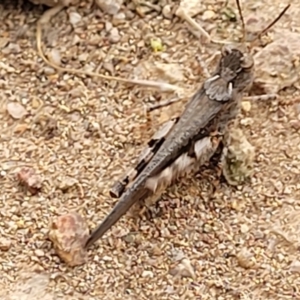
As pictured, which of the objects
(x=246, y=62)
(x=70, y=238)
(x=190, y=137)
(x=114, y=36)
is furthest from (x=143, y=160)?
(x=114, y=36)

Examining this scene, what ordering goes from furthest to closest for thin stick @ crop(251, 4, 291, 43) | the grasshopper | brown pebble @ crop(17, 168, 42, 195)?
thin stick @ crop(251, 4, 291, 43)
brown pebble @ crop(17, 168, 42, 195)
the grasshopper

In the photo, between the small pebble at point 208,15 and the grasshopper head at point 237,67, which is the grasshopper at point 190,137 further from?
the small pebble at point 208,15

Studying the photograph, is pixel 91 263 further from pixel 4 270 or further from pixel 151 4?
pixel 151 4

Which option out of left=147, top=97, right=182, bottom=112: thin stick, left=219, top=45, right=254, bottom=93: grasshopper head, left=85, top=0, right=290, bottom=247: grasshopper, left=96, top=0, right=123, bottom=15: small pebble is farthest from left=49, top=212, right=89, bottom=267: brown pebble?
left=96, top=0, right=123, bottom=15: small pebble

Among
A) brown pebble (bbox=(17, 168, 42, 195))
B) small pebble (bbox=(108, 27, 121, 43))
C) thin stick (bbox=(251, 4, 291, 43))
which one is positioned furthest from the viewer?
small pebble (bbox=(108, 27, 121, 43))

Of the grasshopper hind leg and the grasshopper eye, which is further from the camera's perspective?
the grasshopper eye

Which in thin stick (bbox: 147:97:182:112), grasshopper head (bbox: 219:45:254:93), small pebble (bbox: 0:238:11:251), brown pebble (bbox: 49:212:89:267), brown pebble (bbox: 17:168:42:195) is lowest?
small pebble (bbox: 0:238:11:251)

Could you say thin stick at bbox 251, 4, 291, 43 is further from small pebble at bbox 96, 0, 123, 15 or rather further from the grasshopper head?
small pebble at bbox 96, 0, 123, 15

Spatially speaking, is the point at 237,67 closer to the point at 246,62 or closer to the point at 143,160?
the point at 246,62

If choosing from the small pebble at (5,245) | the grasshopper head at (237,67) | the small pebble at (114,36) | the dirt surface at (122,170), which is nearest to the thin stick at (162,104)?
the dirt surface at (122,170)
